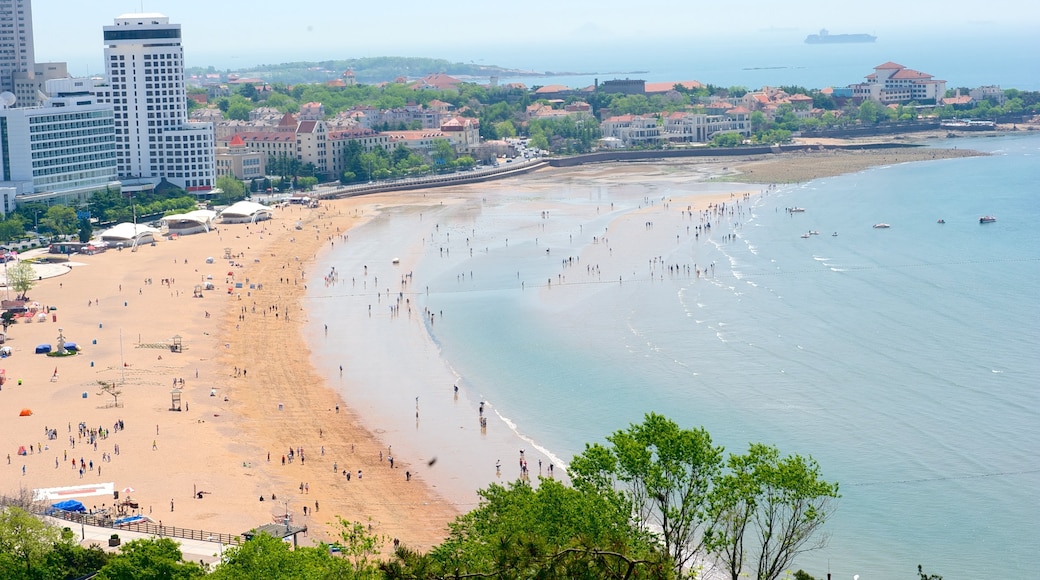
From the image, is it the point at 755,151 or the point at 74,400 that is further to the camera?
the point at 755,151

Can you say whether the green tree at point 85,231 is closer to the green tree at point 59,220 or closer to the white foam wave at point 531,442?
the green tree at point 59,220

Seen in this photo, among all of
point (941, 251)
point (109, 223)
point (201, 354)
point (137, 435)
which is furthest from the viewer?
point (109, 223)

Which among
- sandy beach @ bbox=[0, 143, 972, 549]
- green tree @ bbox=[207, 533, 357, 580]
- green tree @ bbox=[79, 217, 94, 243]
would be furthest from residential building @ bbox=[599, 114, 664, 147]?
green tree @ bbox=[207, 533, 357, 580]

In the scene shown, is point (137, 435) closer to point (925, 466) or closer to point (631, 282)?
point (925, 466)

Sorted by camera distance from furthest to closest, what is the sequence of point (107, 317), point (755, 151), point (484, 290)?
point (755, 151), point (484, 290), point (107, 317)

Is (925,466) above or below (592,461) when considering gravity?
below

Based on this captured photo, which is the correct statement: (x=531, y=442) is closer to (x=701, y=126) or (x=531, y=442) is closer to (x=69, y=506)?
(x=69, y=506)

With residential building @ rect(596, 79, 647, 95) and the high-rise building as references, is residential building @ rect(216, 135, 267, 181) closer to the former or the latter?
the high-rise building

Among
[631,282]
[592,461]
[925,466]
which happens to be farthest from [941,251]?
[592,461]
